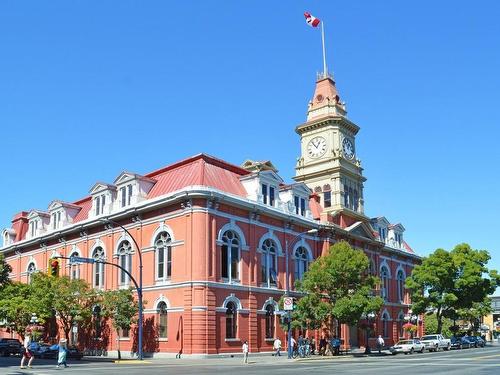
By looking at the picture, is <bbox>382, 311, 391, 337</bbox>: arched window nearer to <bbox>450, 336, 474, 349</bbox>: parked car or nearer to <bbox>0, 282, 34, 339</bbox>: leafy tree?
<bbox>450, 336, 474, 349</bbox>: parked car

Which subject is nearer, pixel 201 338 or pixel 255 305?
pixel 201 338

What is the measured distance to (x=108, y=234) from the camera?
52969 mm

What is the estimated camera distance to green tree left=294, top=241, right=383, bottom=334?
46906mm

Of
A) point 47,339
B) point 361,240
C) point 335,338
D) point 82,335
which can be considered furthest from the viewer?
point 361,240

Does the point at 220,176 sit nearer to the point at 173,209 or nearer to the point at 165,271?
the point at 173,209

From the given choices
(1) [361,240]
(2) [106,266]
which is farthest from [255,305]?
(1) [361,240]

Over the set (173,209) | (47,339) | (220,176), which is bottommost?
(47,339)

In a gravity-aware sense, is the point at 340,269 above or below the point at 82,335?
above

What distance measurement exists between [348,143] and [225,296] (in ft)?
99.7

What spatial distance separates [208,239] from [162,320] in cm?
750

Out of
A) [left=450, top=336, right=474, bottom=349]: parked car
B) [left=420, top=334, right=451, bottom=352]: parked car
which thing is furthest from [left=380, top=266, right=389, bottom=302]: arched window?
[left=420, top=334, right=451, bottom=352]: parked car

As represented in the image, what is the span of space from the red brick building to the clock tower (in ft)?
0.54

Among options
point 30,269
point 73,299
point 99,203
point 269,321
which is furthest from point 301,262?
point 30,269

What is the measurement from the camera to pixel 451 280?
218 ft
